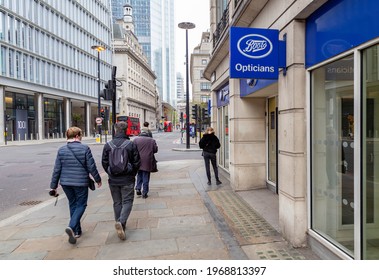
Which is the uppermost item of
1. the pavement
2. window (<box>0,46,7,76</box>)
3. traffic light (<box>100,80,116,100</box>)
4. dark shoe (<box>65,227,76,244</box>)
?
window (<box>0,46,7,76</box>)

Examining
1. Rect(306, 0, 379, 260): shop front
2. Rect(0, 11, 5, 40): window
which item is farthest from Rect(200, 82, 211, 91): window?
Rect(306, 0, 379, 260): shop front

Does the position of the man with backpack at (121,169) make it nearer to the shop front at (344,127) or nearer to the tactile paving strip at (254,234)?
the tactile paving strip at (254,234)

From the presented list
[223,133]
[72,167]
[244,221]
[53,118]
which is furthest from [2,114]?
[244,221]

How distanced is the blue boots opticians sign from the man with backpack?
1981 mm

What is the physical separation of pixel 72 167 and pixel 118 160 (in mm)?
680

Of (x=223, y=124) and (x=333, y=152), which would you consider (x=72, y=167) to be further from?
(x=223, y=124)

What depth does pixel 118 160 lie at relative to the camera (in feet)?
15.0

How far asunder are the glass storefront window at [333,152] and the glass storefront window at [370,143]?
0.22 metres

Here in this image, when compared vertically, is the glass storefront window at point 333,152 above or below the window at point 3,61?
Answer: below

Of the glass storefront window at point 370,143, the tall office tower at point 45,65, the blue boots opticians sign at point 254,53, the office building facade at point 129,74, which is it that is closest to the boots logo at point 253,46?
the blue boots opticians sign at point 254,53

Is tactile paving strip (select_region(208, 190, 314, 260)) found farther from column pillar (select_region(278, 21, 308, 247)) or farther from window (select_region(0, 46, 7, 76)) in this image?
window (select_region(0, 46, 7, 76))

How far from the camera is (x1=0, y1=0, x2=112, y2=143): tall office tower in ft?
115

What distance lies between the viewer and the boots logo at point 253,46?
4.53 meters

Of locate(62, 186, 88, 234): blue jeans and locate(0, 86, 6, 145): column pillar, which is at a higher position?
locate(0, 86, 6, 145): column pillar
